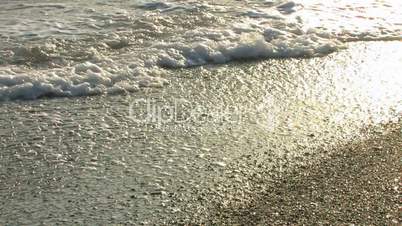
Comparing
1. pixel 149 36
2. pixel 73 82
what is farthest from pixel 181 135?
pixel 149 36

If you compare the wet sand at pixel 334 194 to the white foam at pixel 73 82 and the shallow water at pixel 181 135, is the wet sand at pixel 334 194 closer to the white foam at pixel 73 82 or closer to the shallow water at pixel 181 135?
the shallow water at pixel 181 135

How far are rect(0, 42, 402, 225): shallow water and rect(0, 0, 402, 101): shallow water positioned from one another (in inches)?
11.5

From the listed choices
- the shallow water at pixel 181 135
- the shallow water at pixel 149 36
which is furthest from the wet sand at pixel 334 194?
the shallow water at pixel 149 36

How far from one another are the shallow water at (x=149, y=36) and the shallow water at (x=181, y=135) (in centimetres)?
29

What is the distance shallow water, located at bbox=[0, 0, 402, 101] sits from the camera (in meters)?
5.66

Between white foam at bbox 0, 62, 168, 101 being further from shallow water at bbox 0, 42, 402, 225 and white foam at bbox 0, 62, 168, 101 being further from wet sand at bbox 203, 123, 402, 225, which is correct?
wet sand at bbox 203, 123, 402, 225

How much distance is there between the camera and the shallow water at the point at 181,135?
358cm

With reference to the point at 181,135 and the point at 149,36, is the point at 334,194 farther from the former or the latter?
the point at 149,36

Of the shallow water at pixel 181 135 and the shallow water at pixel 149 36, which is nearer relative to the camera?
the shallow water at pixel 181 135

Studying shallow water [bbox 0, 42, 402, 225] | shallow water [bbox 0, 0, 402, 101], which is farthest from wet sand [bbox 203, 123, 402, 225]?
shallow water [bbox 0, 0, 402, 101]

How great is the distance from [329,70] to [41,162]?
316cm

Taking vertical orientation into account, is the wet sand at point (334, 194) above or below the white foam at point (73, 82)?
above

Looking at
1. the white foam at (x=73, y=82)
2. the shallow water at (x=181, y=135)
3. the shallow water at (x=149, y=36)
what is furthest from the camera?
the shallow water at (x=149, y=36)

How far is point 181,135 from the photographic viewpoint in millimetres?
4531
